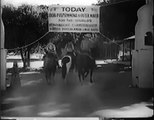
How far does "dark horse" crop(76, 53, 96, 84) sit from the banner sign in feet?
1.08

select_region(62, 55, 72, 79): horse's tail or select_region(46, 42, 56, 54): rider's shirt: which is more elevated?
select_region(46, 42, 56, 54): rider's shirt

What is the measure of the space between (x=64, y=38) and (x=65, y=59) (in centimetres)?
25

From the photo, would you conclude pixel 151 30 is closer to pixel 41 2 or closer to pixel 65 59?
pixel 65 59

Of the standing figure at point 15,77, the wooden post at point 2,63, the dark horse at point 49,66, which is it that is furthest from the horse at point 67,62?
the wooden post at point 2,63

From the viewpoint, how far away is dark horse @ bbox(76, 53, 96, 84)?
2.75 metres

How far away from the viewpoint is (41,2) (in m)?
2.77

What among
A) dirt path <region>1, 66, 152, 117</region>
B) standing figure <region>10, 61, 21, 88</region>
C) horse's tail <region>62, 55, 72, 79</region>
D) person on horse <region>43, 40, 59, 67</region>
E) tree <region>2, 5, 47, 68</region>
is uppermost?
tree <region>2, 5, 47, 68</region>

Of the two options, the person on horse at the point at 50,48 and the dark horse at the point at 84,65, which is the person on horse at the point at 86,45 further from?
Answer: the person on horse at the point at 50,48

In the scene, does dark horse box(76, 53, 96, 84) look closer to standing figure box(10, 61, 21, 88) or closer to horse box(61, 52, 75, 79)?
horse box(61, 52, 75, 79)

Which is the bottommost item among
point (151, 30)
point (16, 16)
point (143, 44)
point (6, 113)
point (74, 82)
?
point (6, 113)

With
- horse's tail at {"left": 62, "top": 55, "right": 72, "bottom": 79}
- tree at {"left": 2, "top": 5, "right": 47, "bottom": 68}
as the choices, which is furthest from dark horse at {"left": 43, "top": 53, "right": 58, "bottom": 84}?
tree at {"left": 2, "top": 5, "right": 47, "bottom": 68}

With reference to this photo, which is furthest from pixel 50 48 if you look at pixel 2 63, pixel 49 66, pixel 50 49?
pixel 2 63

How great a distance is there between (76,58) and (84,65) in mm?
132

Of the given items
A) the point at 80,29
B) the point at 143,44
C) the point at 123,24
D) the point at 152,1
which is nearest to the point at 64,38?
the point at 80,29
